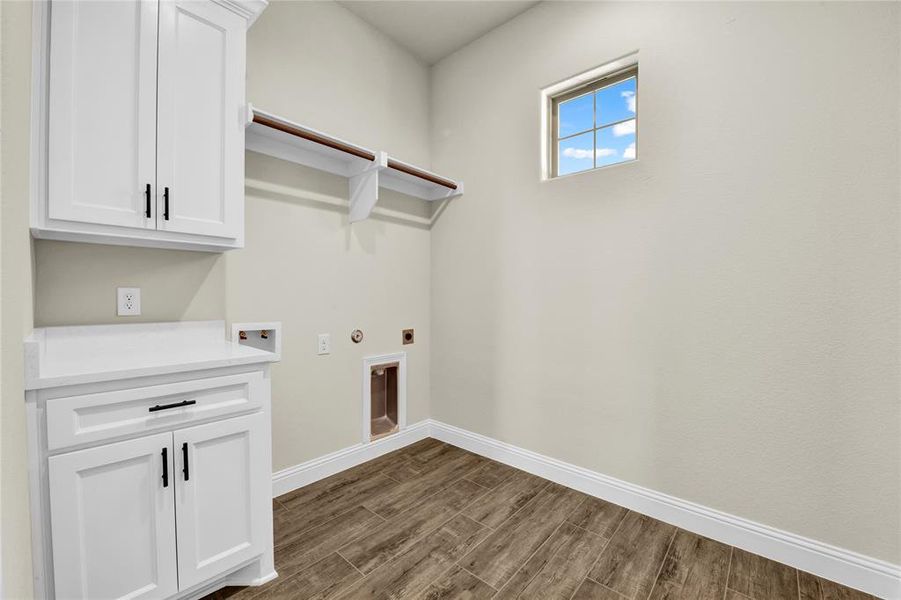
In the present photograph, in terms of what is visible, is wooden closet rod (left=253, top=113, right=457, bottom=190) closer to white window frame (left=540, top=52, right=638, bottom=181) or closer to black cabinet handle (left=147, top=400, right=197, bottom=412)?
white window frame (left=540, top=52, right=638, bottom=181)

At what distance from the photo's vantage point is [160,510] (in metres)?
1.27

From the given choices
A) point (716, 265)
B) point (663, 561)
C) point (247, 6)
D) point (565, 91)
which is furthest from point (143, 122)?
point (663, 561)

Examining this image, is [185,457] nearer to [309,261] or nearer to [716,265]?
[309,261]

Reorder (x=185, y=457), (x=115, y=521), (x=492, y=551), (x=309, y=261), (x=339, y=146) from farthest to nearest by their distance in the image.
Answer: (x=309, y=261)
(x=339, y=146)
(x=492, y=551)
(x=185, y=457)
(x=115, y=521)

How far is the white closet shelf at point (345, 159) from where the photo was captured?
6.36ft

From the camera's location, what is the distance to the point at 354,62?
2.54 meters

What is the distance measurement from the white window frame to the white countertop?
1.94 m

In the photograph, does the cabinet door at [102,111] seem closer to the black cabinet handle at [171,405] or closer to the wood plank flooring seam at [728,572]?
the black cabinet handle at [171,405]

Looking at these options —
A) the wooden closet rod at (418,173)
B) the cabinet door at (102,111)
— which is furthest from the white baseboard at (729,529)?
the cabinet door at (102,111)

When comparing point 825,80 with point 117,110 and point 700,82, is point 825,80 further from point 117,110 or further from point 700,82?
point 117,110

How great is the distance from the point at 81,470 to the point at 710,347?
243cm

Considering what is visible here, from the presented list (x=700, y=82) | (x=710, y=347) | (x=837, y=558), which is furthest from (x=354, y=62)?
(x=837, y=558)

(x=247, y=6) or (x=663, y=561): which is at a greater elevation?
(x=247, y=6)

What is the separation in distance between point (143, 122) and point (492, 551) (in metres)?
2.24
